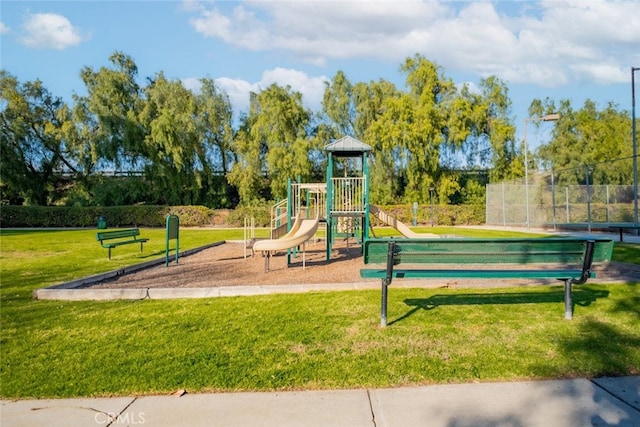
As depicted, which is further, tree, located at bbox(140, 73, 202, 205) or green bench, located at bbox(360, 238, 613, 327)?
tree, located at bbox(140, 73, 202, 205)

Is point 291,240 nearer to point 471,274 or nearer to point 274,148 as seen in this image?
point 471,274

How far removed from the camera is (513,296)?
618 centimetres

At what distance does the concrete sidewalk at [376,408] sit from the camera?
2.94m

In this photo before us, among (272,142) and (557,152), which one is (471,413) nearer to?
(272,142)

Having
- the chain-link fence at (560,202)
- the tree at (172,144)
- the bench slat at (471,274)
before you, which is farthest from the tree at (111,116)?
the bench slat at (471,274)

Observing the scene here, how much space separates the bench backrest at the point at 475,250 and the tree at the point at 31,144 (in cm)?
3801

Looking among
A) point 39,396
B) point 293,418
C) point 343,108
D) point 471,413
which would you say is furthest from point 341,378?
point 343,108

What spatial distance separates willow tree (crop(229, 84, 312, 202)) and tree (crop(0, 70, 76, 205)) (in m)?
14.9

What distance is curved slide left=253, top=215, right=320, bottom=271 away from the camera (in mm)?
8859

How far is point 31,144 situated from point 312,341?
133 ft

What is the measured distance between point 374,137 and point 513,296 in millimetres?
29766

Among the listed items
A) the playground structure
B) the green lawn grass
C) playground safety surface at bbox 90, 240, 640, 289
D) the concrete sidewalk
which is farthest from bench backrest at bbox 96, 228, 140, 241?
the concrete sidewalk

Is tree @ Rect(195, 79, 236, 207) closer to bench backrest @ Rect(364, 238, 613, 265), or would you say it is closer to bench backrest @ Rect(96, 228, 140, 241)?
bench backrest @ Rect(96, 228, 140, 241)

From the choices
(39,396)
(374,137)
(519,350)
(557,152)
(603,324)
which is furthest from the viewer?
(557,152)
